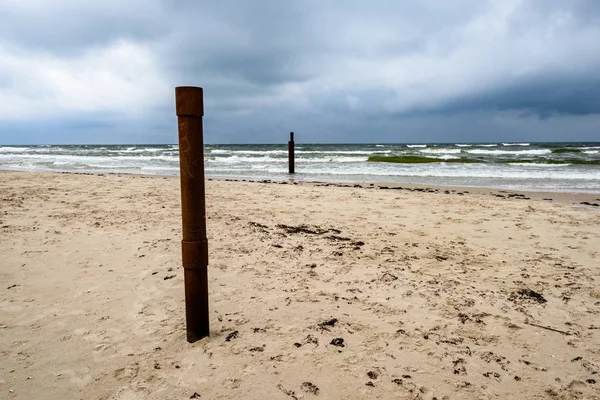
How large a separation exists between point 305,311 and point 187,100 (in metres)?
1.83

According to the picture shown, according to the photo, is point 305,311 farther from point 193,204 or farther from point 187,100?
point 187,100

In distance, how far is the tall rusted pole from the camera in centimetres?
230

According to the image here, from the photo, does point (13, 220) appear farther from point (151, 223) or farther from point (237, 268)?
point (237, 268)

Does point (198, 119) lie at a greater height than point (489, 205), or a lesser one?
greater

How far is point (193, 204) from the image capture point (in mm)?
2375

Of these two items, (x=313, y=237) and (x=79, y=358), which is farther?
(x=313, y=237)

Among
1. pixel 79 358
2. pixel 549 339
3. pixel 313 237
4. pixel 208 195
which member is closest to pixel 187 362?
pixel 79 358

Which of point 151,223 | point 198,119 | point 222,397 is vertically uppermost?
point 198,119

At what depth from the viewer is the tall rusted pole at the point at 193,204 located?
2.30 m

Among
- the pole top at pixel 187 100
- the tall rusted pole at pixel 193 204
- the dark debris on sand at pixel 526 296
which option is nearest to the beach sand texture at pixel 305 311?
the dark debris on sand at pixel 526 296

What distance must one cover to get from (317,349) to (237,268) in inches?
63.6

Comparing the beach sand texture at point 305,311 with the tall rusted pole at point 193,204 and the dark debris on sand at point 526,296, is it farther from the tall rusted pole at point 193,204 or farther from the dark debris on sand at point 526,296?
the tall rusted pole at point 193,204

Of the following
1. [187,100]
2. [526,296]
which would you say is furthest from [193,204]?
[526,296]

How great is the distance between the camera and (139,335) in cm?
266
